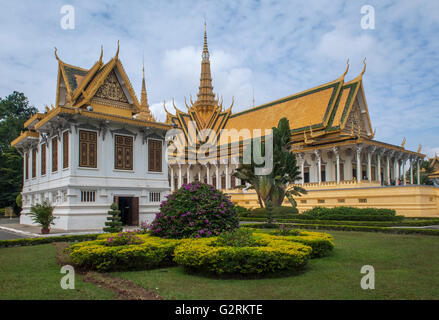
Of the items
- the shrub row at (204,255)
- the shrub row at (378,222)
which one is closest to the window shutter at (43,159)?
the shrub row at (378,222)

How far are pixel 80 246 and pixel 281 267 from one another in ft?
15.8

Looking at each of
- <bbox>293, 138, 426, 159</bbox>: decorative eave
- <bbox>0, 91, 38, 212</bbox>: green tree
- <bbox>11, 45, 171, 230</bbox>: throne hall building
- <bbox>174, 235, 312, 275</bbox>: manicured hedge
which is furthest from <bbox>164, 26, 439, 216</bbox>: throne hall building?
<bbox>0, 91, 38, 212</bbox>: green tree

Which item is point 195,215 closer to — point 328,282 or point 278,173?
point 328,282

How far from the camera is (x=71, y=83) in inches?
836

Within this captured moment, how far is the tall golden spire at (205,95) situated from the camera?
51.6 m

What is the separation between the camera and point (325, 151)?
112 feet

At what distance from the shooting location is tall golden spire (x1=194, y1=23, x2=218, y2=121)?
51.6 m

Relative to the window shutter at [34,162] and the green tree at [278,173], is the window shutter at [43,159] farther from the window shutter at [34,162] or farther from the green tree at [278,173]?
the green tree at [278,173]

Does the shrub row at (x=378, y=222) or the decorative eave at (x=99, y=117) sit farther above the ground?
the decorative eave at (x=99, y=117)

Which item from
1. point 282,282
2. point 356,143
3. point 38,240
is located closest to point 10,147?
point 38,240

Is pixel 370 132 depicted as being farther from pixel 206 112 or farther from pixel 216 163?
pixel 206 112

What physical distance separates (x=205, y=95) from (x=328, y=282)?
4714cm

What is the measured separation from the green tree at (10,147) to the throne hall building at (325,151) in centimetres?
1748
